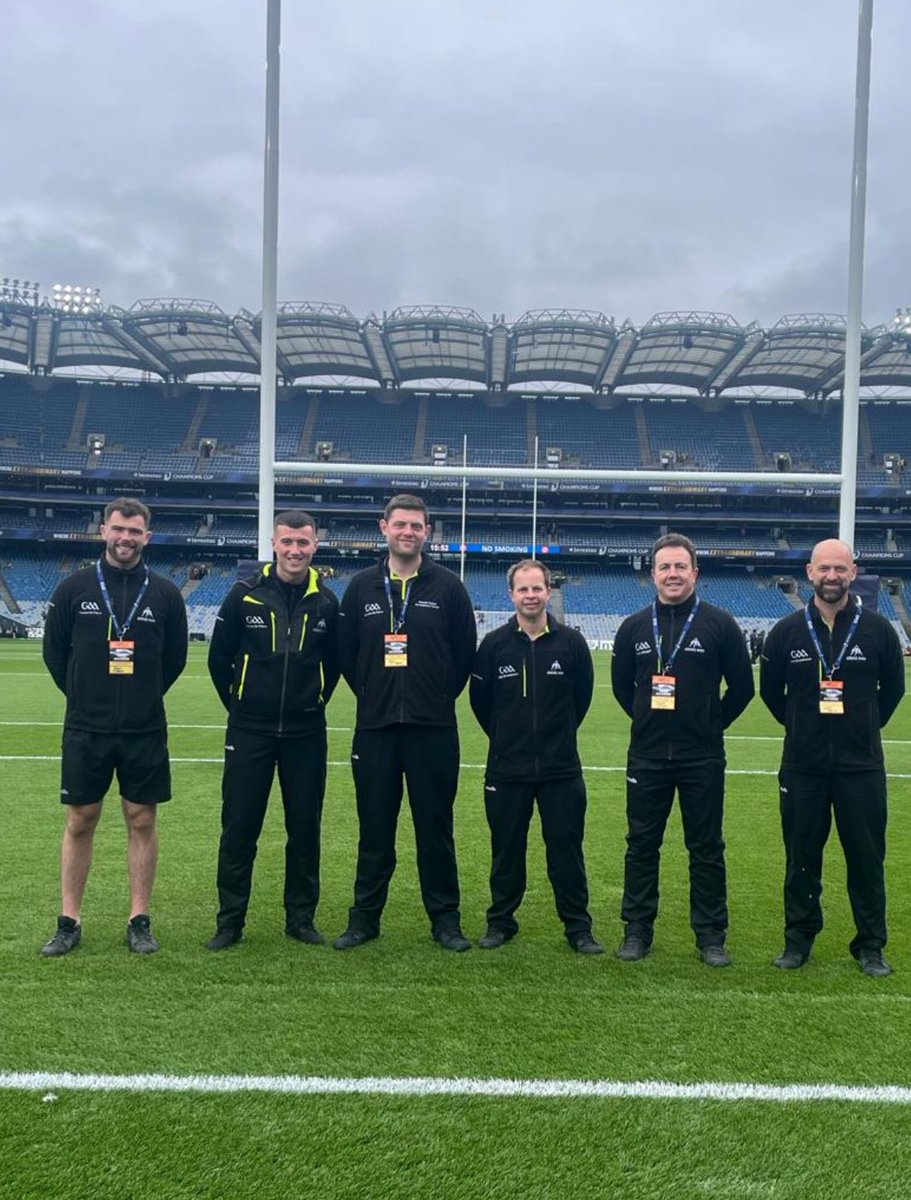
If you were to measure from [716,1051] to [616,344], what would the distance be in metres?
40.0

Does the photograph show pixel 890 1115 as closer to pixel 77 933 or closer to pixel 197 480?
pixel 77 933

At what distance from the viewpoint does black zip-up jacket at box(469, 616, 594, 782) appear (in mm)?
4227

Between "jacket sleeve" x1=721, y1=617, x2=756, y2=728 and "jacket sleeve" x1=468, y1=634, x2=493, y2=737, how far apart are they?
1050 millimetres

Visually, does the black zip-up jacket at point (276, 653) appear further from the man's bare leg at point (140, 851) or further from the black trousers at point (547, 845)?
the black trousers at point (547, 845)

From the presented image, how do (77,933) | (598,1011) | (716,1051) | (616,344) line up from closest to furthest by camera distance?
1. (716,1051)
2. (598,1011)
3. (77,933)
4. (616,344)

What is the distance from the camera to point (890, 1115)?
8.90 ft

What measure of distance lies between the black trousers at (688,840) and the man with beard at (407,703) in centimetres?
79

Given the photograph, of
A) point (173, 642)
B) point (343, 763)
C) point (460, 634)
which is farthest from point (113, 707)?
point (343, 763)

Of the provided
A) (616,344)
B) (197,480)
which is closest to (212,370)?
(197,480)

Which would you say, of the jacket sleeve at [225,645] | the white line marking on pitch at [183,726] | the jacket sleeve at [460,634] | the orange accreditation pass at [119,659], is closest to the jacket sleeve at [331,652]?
the jacket sleeve at [225,645]

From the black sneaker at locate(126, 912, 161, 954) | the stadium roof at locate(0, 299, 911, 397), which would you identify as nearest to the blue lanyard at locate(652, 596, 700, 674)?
the black sneaker at locate(126, 912, 161, 954)

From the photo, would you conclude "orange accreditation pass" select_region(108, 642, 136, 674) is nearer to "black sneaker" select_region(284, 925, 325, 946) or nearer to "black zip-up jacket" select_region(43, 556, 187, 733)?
"black zip-up jacket" select_region(43, 556, 187, 733)

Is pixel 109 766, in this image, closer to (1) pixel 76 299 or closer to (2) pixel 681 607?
(2) pixel 681 607

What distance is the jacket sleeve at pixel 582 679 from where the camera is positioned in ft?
14.2
